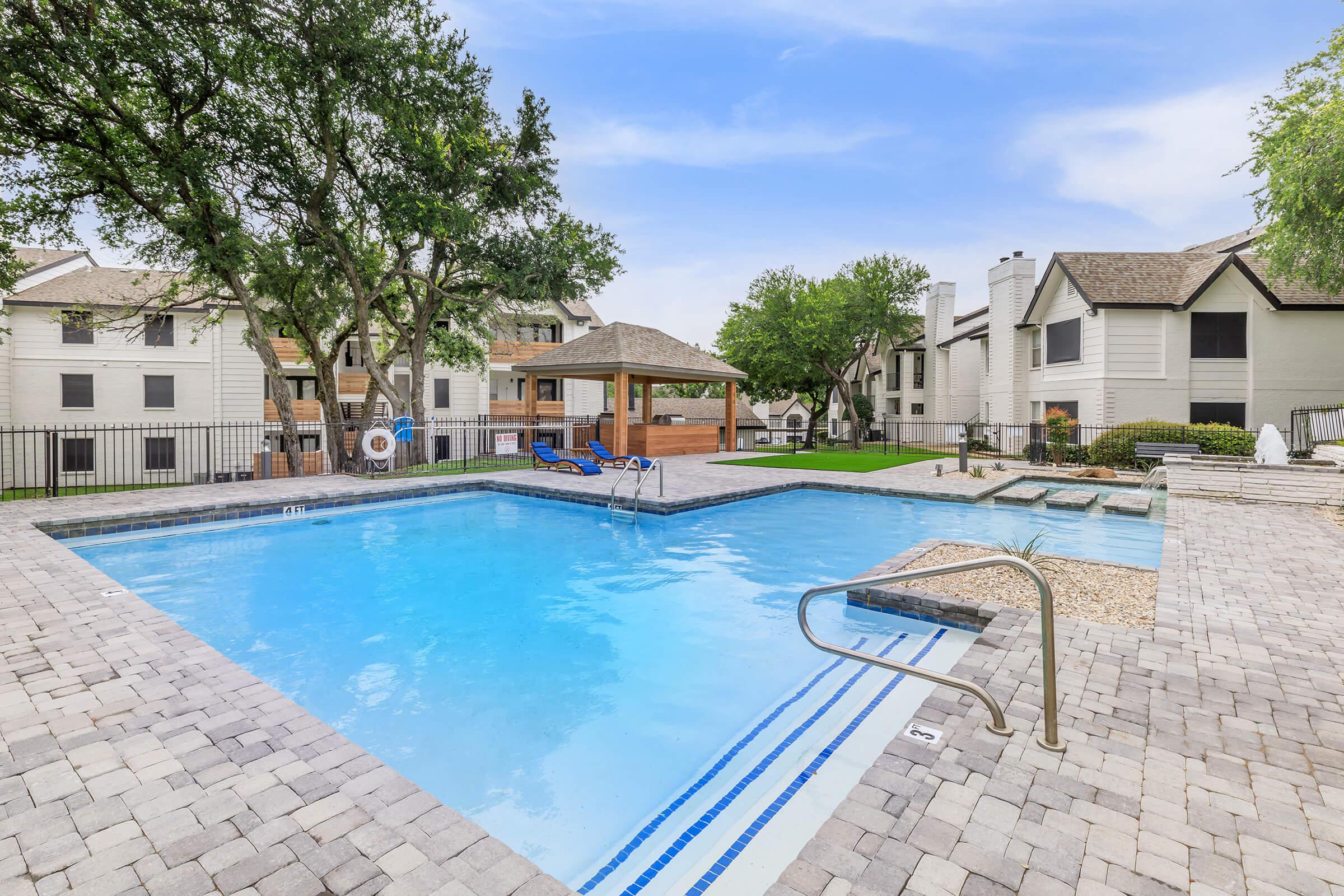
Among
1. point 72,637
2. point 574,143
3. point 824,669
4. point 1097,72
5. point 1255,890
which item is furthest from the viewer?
point 574,143

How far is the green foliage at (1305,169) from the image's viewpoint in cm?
1351

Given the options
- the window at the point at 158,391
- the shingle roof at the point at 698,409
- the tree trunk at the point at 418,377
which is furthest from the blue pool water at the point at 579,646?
the shingle roof at the point at 698,409

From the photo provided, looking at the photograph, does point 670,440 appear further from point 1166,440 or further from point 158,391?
point 158,391

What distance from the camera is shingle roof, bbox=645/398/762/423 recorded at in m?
49.0

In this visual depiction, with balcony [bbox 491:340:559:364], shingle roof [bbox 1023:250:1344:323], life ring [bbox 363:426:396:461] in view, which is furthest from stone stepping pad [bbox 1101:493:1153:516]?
balcony [bbox 491:340:559:364]

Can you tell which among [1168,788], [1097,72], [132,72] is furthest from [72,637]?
[1097,72]

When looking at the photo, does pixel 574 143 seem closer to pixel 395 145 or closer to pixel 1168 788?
pixel 395 145

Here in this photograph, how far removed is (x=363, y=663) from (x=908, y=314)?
100ft

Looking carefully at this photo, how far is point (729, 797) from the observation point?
324 centimetres

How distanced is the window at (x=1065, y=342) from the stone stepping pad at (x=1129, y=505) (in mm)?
11187

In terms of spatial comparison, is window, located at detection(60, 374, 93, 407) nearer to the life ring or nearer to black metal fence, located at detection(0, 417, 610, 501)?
black metal fence, located at detection(0, 417, 610, 501)

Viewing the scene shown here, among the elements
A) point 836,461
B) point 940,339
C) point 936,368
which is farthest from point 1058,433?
point 940,339

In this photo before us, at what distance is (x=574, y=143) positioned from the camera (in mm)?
18172

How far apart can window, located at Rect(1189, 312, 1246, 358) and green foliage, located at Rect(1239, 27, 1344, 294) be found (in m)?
2.07
